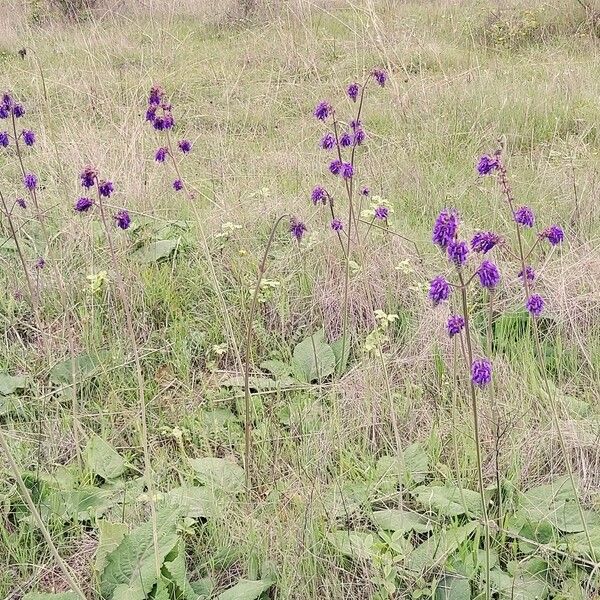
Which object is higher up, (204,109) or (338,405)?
(204,109)

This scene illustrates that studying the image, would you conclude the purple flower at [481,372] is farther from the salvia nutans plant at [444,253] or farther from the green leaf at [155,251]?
the green leaf at [155,251]

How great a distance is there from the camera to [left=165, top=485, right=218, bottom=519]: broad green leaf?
1.92m

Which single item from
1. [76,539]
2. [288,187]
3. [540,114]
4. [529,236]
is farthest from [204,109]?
[76,539]

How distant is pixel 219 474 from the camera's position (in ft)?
6.77

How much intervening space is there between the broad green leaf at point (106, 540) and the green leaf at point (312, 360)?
3.10 ft

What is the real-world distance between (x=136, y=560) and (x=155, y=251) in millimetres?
1804

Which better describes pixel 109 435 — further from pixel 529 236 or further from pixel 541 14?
pixel 541 14

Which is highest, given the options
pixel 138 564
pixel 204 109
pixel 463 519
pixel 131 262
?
pixel 204 109

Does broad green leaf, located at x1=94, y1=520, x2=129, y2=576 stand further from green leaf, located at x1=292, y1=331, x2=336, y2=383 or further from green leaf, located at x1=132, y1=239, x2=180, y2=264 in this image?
green leaf, located at x1=132, y1=239, x2=180, y2=264

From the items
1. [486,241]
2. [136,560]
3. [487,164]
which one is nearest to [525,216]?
[487,164]

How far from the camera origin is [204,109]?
5676 mm

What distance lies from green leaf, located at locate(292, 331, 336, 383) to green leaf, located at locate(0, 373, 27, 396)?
3.09ft

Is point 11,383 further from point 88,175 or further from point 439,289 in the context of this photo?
point 439,289

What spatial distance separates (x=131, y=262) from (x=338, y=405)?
1.33m
